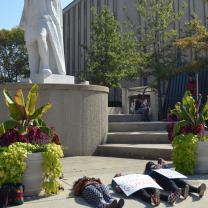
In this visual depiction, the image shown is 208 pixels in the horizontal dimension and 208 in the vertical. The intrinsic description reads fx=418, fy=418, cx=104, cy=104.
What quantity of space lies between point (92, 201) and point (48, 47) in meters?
7.28

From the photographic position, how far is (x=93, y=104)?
11.6 m

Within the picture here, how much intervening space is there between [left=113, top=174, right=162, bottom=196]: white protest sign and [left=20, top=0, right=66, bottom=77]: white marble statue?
6.32 metres

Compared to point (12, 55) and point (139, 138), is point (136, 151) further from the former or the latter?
point (12, 55)

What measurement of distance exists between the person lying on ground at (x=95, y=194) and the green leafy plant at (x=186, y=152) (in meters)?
2.31

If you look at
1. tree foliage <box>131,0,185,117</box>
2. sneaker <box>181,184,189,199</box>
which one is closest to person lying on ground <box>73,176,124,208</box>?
sneaker <box>181,184,189,199</box>

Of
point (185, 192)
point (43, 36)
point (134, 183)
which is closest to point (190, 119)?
point (185, 192)

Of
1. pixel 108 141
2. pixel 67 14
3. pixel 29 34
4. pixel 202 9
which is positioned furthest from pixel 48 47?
pixel 67 14

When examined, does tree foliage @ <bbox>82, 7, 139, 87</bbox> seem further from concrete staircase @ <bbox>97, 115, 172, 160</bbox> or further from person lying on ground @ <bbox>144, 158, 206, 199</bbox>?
person lying on ground @ <bbox>144, 158, 206, 199</bbox>

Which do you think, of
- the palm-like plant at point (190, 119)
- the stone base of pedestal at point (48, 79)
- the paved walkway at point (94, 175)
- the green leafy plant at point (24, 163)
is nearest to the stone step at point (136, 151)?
the paved walkway at point (94, 175)

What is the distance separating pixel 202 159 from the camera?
771 cm

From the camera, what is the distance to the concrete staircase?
33.8 feet

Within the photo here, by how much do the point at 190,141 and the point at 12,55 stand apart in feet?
117

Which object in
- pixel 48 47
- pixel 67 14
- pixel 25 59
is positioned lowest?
pixel 48 47

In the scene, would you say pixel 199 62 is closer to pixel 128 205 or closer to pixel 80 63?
pixel 128 205
